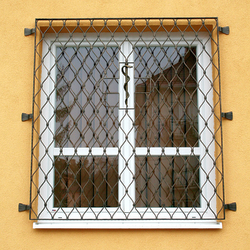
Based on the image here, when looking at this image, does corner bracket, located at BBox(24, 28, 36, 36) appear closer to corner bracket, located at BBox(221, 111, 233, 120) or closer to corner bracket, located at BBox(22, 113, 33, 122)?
corner bracket, located at BBox(22, 113, 33, 122)

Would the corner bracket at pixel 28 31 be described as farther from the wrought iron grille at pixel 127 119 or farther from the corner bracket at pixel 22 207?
the corner bracket at pixel 22 207

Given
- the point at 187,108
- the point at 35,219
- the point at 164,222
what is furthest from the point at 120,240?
the point at 187,108

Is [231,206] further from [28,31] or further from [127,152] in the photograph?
[28,31]

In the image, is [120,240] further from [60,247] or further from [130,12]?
[130,12]

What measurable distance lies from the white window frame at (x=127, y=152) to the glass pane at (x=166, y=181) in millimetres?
50

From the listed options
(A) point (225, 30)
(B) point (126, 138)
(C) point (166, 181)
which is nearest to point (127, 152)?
(B) point (126, 138)

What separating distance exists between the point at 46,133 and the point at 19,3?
118 cm

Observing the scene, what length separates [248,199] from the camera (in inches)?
73.7

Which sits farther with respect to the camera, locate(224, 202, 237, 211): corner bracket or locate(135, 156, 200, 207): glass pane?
locate(135, 156, 200, 207): glass pane

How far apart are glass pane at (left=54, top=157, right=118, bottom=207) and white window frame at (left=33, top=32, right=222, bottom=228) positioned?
0.16 feet

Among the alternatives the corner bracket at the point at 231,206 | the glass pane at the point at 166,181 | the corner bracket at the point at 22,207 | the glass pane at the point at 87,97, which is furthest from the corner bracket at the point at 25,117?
the corner bracket at the point at 231,206

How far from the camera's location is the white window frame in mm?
1883

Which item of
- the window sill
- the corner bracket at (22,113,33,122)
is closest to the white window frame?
the window sill

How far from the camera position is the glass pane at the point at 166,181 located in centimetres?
199
